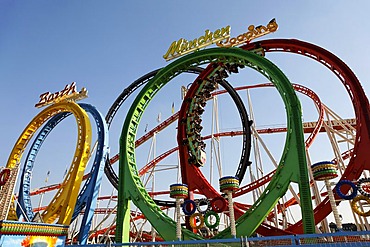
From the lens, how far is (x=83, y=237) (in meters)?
12.7

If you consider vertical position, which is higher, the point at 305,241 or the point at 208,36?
the point at 208,36

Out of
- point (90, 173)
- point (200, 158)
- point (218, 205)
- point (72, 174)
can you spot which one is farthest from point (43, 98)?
point (218, 205)

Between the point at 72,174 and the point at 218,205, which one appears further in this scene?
the point at 72,174

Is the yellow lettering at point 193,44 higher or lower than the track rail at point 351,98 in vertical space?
higher

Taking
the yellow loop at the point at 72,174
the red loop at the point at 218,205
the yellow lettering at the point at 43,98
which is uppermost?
the yellow lettering at the point at 43,98

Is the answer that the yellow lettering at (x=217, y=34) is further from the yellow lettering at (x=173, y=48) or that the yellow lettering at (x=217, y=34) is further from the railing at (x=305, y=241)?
the railing at (x=305, y=241)

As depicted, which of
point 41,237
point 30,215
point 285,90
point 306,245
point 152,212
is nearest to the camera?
point 306,245

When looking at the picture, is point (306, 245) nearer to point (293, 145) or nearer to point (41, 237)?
point (293, 145)

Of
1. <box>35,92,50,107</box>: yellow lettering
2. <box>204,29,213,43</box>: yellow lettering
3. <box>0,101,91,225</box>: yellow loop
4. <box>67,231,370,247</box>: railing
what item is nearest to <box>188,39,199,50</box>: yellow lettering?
<box>204,29,213,43</box>: yellow lettering

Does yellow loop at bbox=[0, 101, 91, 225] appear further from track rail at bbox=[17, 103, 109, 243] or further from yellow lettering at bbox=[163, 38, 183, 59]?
yellow lettering at bbox=[163, 38, 183, 59]

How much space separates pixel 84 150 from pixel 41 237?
670cm

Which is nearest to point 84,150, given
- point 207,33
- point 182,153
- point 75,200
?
point 75,200

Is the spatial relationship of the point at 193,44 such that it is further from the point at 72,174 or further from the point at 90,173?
the point at 72,174

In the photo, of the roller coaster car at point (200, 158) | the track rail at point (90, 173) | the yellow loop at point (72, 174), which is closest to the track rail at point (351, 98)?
the roller coaster car at point (200, 158)
